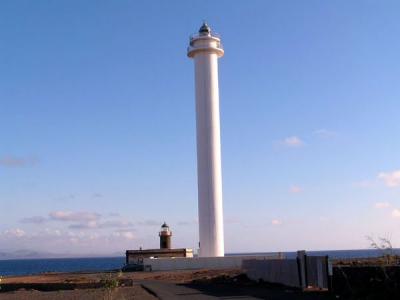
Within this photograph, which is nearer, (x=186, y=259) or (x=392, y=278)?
(x=392, y=278)

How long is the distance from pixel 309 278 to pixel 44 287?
56.2 feet

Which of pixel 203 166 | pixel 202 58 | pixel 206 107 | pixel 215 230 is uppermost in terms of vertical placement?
pixel 202 58

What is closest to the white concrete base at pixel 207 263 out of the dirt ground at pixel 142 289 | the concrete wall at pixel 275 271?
the dirt ground at pixel 142 289

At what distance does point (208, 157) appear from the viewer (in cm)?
5081

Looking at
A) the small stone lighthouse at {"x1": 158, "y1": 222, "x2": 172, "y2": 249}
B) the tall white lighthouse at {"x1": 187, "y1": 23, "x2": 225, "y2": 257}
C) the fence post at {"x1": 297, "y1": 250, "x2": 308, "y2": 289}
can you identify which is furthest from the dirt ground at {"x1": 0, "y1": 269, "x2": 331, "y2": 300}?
the small stone lighthouse at {"x1": 158, "y1": 222, "x2": 172, "y2": 249}

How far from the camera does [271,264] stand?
3156cm

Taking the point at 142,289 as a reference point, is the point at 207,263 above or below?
→ above

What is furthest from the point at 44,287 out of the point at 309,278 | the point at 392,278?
the point at 392,278

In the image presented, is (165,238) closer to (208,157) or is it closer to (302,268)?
(208,157)

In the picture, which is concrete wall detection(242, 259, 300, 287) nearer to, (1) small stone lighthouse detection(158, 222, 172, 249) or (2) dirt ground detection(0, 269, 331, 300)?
(2) dirt ground detection(0, 269, 331, 300)

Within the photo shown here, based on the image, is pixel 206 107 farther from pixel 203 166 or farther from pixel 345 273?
pixel 345 273

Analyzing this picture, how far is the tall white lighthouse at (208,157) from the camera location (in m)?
50.4

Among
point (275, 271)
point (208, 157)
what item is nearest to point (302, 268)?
point (275, 271)

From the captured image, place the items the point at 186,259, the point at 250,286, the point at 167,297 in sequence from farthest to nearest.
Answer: the point at 186,259 → the point at 250,286 → the point at 167,297
